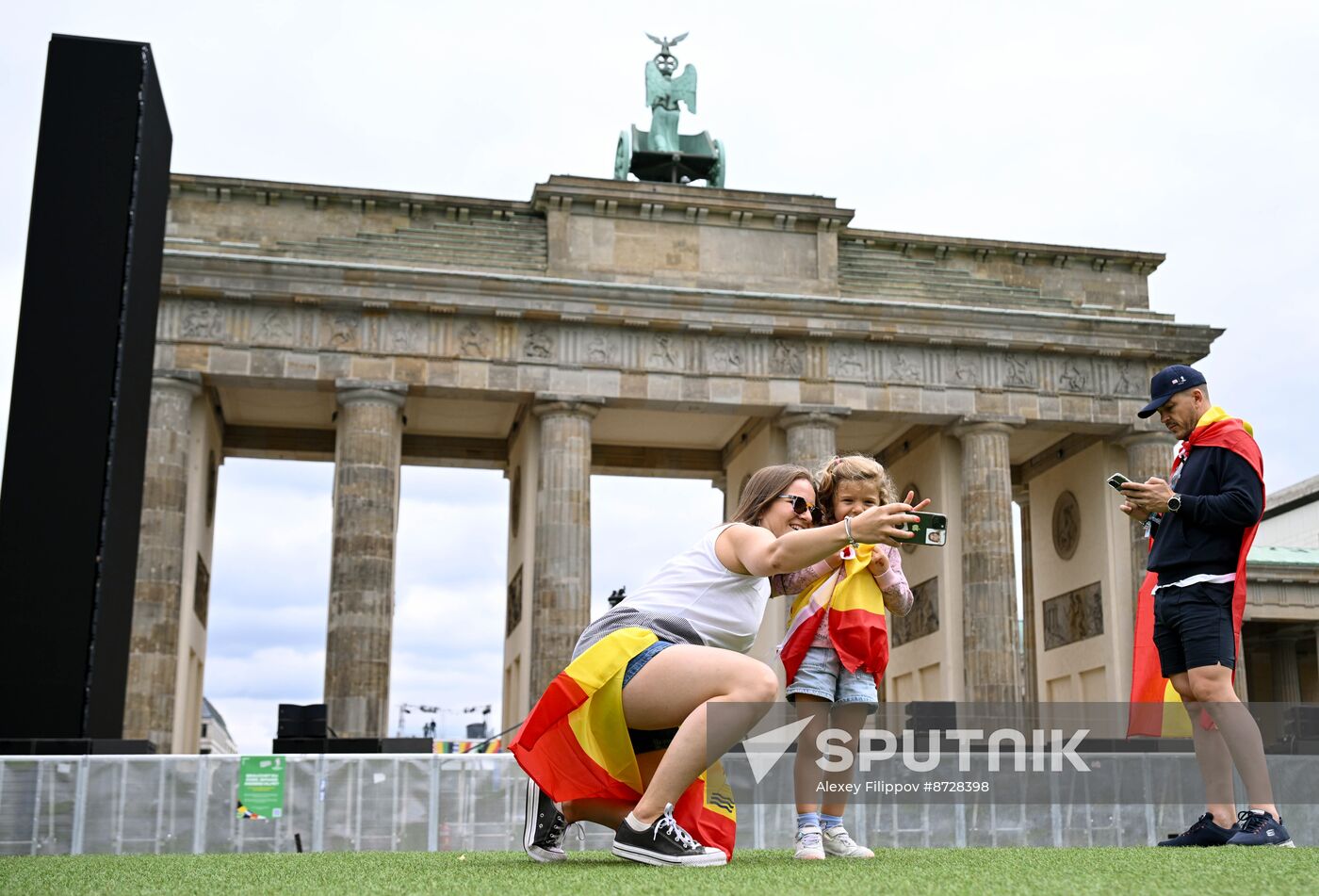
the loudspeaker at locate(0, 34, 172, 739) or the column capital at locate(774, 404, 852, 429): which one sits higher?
the column capital at locate(774, 404, 852, 429)

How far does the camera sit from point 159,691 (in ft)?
81.6

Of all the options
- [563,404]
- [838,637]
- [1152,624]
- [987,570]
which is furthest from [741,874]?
[987,570]

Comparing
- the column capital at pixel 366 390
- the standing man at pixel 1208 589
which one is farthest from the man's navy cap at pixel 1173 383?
the column capital at pixel 366 390

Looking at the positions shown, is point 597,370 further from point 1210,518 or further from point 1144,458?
point 1210,518

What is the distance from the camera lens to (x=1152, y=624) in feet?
20.5

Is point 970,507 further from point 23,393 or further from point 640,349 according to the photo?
point 23,393

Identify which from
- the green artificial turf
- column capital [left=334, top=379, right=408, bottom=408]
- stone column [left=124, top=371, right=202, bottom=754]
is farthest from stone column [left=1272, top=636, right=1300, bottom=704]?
the green artificial turf

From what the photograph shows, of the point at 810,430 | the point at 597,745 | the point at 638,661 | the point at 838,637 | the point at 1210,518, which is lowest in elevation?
the point at 597,745

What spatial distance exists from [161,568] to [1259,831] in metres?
22.8

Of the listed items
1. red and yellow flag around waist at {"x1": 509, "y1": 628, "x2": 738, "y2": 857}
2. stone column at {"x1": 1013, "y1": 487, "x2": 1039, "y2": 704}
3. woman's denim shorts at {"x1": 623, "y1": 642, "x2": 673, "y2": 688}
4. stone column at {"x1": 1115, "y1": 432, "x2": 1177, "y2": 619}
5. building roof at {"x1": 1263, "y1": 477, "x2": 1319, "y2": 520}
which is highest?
building roof at {"x1": 1263, "y1": 477, "x2": 1319, "y2": 520}

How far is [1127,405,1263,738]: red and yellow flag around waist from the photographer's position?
6.06 meters

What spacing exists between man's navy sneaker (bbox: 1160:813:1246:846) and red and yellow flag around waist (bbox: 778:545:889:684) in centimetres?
151

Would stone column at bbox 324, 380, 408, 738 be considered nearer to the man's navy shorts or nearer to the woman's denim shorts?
the man's navy shorts

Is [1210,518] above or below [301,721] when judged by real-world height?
above
